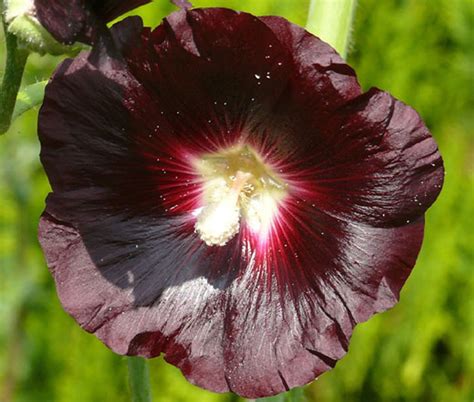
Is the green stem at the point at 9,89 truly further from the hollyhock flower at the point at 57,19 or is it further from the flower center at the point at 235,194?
the flower center at the point at 235,194

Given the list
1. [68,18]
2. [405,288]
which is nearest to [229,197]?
[68,18]

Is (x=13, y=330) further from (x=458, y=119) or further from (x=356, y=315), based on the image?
(x=356, y=315)

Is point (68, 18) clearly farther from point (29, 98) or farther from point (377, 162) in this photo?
point (377, 162)

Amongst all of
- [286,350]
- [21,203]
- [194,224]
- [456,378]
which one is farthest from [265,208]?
[456,378]

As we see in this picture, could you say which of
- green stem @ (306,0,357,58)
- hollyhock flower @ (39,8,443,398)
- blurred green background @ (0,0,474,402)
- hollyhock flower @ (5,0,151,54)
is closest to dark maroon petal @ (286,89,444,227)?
hollyhock flower @ (39,8,443,398)

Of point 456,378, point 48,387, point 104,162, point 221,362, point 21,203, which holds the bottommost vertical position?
point 48,387

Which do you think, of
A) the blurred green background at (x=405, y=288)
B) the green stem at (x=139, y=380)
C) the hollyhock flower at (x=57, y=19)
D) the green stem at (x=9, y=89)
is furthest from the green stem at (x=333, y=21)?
the blurred green background at (x=405, y=288)
